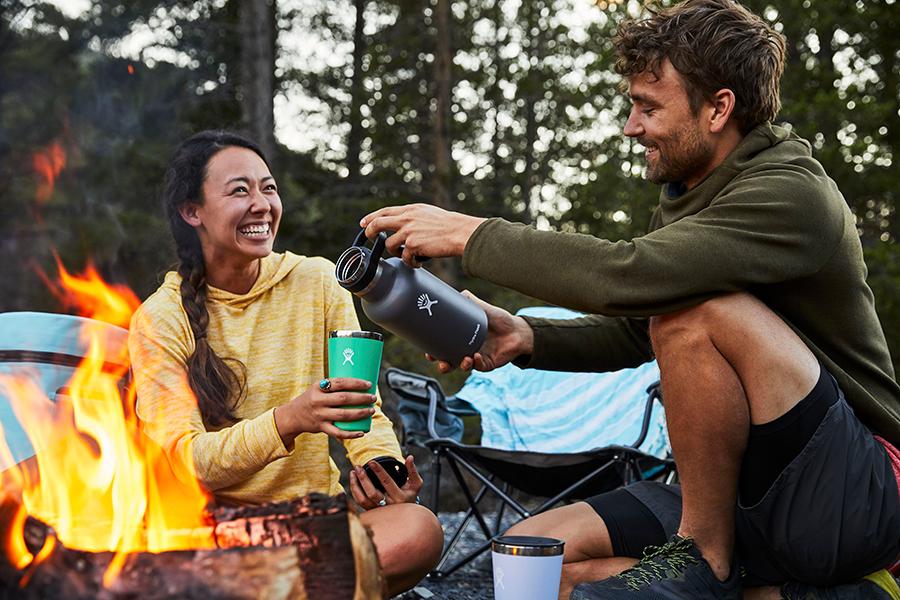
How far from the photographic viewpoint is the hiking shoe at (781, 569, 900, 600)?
2.02 metres

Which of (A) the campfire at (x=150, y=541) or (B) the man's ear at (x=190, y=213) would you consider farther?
(B) the man's ear at (x=190, y=213)

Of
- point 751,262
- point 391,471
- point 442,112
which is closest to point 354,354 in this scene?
point 391,471

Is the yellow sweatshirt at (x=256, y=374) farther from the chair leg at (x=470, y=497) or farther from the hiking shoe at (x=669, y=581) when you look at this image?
the chair leg at (x=470, y=497)

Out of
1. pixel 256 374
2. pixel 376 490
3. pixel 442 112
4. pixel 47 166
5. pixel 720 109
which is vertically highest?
pixel 442 112

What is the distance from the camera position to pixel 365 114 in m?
12.8

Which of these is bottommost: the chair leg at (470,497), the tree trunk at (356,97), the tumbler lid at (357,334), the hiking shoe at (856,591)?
the chair leg at (470,497)

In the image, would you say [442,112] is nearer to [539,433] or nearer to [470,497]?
[539,433]

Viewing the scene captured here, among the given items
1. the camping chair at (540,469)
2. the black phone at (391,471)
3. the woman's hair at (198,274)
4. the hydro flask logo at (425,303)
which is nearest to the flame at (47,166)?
the camping chair at (540,469)

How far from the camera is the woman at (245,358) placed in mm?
2131

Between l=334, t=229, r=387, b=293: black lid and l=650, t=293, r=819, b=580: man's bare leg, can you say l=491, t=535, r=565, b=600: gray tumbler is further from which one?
l=334, t=229, r=387, b=293: black lid

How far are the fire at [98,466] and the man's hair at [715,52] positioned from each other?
57.3 inches

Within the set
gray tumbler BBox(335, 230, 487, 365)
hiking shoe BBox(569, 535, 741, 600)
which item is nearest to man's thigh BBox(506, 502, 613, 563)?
hiking shoe BBox(569, 535, 741, 600)

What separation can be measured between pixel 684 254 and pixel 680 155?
1.35 feet

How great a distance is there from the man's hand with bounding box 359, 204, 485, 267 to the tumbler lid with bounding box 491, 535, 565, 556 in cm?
63
